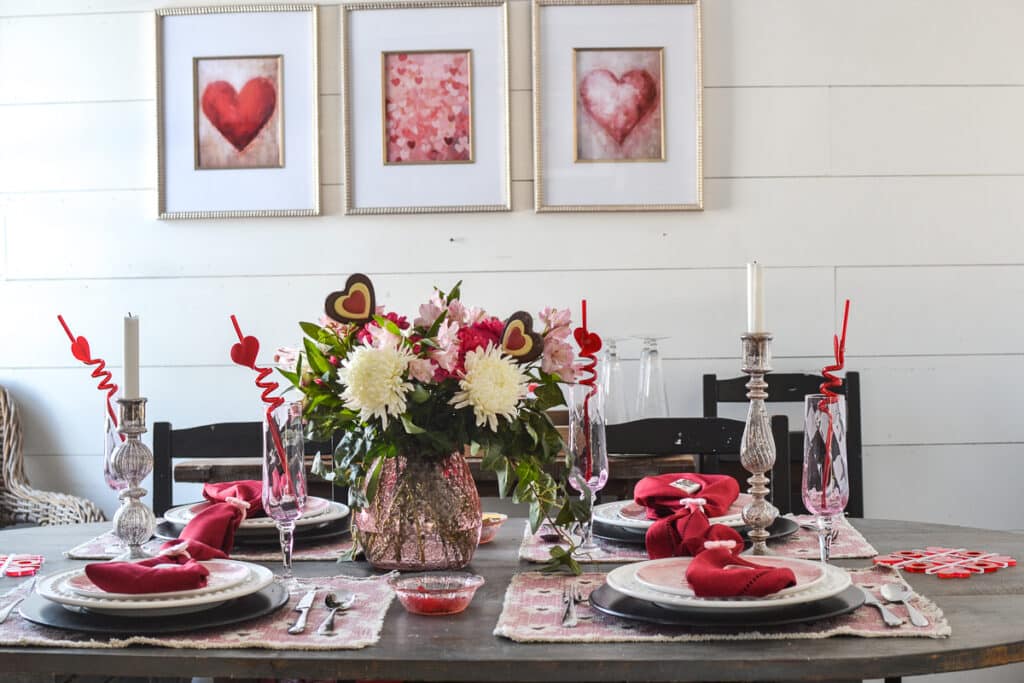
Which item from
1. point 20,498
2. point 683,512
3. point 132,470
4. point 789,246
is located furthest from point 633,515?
point 20,498

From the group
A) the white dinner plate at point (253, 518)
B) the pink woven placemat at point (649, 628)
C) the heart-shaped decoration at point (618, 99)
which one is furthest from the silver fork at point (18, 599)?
the heart-shaped decoration at point (618, 99)

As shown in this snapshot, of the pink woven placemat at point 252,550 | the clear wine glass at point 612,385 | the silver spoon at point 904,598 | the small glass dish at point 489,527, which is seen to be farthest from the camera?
the clear wine glass at point 612,385

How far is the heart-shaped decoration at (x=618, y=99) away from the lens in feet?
9.23

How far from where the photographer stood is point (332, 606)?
118 cm

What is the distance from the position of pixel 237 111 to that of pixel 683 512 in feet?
6.27

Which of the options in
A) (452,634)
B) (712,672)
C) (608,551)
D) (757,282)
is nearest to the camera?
(712,672)

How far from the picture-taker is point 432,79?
2.82 m

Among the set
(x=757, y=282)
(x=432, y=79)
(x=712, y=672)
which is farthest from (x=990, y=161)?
(x=712, y=672)

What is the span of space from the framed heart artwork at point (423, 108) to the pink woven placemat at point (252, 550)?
141 cm

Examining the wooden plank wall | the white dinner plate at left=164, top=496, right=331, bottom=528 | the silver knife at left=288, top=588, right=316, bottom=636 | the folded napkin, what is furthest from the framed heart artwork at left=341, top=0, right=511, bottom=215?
the silver knife at left=288, top=588, right=316, bottom=636

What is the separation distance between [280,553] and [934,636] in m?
0.84

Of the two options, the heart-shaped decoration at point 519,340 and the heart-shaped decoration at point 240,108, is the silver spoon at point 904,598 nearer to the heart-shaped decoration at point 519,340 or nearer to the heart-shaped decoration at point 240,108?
the heart-shaped decoration at point 519,340

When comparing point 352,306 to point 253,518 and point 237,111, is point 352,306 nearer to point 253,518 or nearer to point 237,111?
point 253,518

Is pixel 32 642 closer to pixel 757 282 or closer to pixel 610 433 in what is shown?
pixel 757 282
